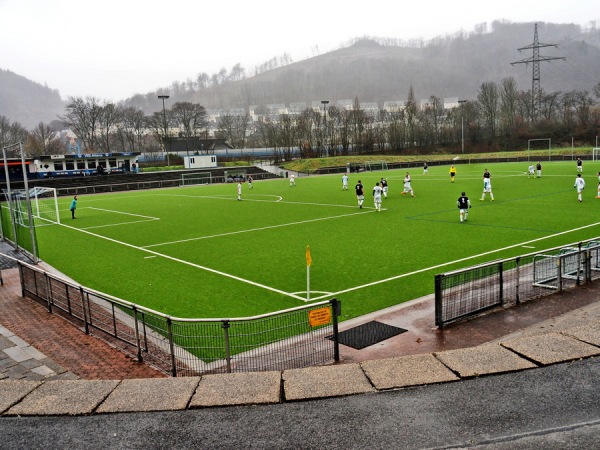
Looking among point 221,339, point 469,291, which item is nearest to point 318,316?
point 221,339

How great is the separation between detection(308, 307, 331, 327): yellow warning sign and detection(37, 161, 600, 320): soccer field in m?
3.47

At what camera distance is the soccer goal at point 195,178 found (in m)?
70.1

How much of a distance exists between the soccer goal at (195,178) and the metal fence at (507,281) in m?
59.8

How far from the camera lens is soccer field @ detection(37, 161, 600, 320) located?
14531 millimetres

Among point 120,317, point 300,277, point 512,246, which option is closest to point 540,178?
point 512,246

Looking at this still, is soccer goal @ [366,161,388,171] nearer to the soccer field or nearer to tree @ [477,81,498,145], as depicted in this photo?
the soccer field

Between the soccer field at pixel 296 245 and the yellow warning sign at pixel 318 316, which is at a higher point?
the yellow warning sign at pixel 318 316

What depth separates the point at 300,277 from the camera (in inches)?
639

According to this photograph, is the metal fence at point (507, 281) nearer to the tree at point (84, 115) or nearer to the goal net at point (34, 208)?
the goal net at point (34, 208)

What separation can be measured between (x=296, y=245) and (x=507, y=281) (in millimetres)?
10725

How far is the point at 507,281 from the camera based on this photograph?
12.4 metres

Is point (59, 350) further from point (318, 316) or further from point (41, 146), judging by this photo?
point (41, 146)

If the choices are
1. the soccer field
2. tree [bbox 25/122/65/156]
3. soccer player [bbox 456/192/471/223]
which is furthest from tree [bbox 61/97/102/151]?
soccer player [bbox 456/192/471/223]

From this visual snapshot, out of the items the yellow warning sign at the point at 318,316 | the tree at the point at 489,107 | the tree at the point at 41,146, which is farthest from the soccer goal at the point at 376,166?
the tree at the point at 41,146
